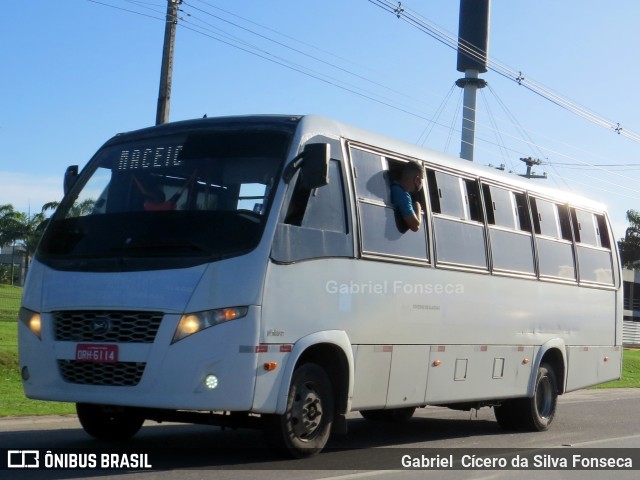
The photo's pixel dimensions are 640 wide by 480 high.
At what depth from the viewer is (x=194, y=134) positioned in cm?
998

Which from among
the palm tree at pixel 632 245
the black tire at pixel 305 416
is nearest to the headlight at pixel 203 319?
the black tire at pixel 305 416

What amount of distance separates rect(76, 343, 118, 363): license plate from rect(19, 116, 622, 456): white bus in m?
0.01

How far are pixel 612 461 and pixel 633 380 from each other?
20.8 meters

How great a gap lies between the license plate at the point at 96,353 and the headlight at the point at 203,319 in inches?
22.0

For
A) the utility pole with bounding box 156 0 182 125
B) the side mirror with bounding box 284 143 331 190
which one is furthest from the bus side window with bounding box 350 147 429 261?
the utility pole with bounding box 156 0 182 125

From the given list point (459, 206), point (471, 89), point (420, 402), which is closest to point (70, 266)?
point (420, 402)

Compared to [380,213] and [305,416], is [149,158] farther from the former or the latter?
[305,416]

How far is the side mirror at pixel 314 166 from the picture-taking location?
9.31 m

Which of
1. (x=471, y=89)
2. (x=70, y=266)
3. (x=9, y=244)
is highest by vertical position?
(x=471, y=89)

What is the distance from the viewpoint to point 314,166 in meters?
9.34

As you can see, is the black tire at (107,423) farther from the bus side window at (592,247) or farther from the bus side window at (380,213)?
the bus side window at (592,247)

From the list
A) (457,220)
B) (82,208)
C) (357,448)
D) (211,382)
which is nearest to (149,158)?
(82,208)

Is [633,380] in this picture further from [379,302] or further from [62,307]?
[62,307]

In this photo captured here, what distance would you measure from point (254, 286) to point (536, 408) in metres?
6.56
